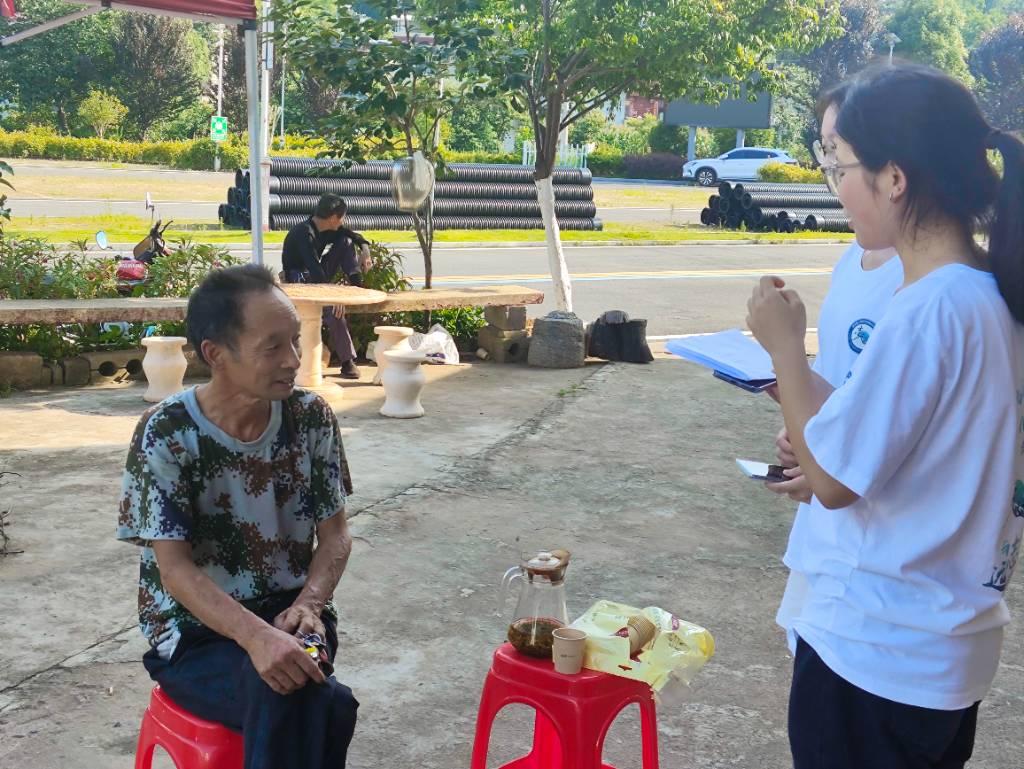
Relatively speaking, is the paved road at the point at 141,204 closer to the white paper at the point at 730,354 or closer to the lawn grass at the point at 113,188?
the lawn grass at the point at 113,188

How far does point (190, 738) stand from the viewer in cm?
263

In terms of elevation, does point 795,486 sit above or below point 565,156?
below

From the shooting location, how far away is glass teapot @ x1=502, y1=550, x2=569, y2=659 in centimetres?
286

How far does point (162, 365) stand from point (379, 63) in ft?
10.3

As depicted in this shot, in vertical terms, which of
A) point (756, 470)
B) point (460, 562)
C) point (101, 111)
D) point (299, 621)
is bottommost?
point (460, 562)

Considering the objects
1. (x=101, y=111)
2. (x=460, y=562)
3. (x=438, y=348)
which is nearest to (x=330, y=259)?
(x=438, y=348)

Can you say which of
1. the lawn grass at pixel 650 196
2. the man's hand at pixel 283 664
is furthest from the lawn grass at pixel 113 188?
the man's hand at pixel 283 664

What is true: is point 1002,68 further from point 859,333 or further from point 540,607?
point 859,333

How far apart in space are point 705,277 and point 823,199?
31.2 feet

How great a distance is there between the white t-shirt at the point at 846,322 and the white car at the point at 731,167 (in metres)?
37.5

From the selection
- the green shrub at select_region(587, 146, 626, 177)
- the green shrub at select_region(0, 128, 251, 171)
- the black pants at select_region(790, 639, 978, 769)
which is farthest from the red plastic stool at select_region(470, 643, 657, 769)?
the green shrub at select_region(587, 146, 626, 177)

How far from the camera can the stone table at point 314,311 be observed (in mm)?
8180

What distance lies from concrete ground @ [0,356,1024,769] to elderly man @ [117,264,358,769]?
2.61ft

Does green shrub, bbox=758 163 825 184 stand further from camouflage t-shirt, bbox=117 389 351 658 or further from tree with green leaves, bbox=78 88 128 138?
camouflage t-shirt, bbox=117 389 351 658
